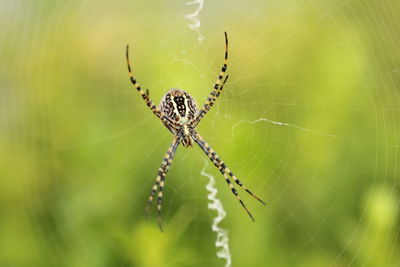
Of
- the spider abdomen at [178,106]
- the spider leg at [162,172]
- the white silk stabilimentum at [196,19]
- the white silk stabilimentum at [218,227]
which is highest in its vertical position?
the white silk stabilimentum at [196,19]

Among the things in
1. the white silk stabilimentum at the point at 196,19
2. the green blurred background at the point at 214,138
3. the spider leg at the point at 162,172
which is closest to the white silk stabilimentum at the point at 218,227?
the green blurred background at the point at 214,138

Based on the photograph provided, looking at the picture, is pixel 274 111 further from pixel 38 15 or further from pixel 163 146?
pixel 38 15

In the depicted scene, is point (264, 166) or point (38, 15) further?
point (38, 15)

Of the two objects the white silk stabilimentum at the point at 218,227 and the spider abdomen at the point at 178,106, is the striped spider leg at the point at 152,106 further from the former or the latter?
the white silk stabilimentum at the point at 218,227

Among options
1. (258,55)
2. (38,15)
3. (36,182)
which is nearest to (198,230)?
(36,182)

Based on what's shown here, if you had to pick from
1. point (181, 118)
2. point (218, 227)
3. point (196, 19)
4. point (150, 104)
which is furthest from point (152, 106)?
point (196, 19)
